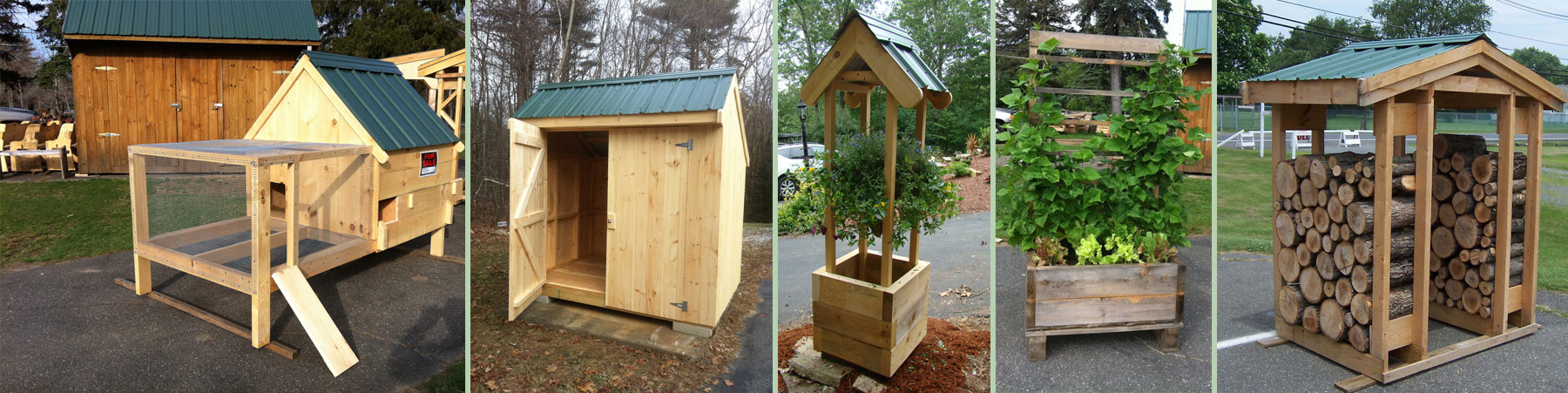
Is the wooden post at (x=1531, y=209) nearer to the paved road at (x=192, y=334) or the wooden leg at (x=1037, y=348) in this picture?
the wooden leg at (x=1037, y=348)

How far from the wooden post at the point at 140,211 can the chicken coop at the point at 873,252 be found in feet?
10.5

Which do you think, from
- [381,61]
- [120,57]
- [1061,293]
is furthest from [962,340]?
[120,57]

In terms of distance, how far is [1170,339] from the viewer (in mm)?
3402

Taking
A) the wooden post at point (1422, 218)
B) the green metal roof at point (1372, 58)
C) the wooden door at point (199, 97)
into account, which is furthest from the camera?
the wooden door at point (199, 97)

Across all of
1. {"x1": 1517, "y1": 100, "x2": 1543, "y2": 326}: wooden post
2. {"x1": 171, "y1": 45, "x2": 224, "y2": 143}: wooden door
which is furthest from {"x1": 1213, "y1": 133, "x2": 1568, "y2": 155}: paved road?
{"x1": 171, "y1": 45, "x2": 224, "y2": 143}: wooden door

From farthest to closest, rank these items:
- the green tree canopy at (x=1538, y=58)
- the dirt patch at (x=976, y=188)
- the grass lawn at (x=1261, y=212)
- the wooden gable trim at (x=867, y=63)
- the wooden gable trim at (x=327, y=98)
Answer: the grass lawn at (x=1261, y=212) → the green tree canopy at (x=1538, y=58) → the wooden gable trim at (x=327, y=98) → the dirt patch at (x=976, y=188) → the wooden gable trim at (x=867, y=63)

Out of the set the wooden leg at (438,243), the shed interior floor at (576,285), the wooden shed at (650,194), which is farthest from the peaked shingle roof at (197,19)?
the shed interior floor at (576,285)

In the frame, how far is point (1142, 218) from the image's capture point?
137 inches

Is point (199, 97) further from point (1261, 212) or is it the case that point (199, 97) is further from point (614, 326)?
point (1261, 212)

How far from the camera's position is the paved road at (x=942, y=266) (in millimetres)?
3148

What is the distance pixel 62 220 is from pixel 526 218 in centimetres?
278

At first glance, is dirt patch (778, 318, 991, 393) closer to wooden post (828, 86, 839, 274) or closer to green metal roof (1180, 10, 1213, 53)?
wooden post (828, 86, 839, 274)

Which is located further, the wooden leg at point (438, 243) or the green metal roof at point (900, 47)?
the wooden leg at point (438, 243)

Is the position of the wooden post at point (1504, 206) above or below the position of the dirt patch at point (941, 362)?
above
